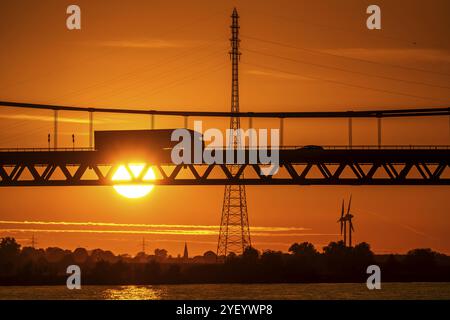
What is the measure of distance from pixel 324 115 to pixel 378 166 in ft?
68.9

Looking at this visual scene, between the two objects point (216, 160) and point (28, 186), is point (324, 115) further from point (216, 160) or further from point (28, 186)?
point (28, 186)

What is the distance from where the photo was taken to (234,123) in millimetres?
104438

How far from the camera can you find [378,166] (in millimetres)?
104312

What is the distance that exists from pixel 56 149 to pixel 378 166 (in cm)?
2815
